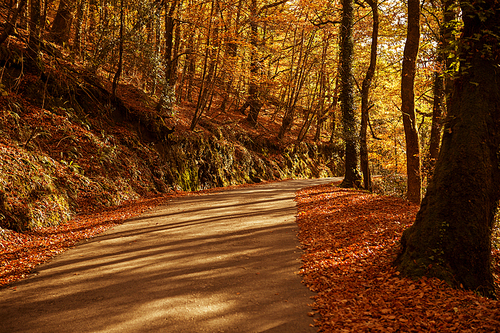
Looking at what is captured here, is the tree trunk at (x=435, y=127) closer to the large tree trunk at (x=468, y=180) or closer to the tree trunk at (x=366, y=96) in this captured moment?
the tree trunk at (x=366, y=96)

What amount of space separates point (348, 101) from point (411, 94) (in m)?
5.35

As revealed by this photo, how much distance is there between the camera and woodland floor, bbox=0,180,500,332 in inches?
145

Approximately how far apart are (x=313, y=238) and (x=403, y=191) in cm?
1215

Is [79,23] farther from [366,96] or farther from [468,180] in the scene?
[468,180]

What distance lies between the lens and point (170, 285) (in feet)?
16.5

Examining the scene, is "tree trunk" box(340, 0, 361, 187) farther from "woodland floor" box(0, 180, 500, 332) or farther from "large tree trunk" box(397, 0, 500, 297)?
"large tree trunk" box(397, 0, 500, 297)

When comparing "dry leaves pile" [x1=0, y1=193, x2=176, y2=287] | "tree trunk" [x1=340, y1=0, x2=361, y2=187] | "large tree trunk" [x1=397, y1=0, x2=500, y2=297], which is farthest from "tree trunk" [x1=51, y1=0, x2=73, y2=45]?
"large tree trunk" [x1=397, y1=0, x2=500, y2=297]

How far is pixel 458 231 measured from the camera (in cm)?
482

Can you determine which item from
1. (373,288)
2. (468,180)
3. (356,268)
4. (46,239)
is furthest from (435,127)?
(46,239)

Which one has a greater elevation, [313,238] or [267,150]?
[267,150]

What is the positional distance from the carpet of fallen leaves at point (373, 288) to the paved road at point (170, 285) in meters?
0.34

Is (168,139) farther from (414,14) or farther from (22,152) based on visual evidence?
(414,14)

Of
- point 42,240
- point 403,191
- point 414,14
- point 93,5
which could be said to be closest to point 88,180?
point 42,240

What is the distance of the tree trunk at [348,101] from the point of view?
47.7 ft
